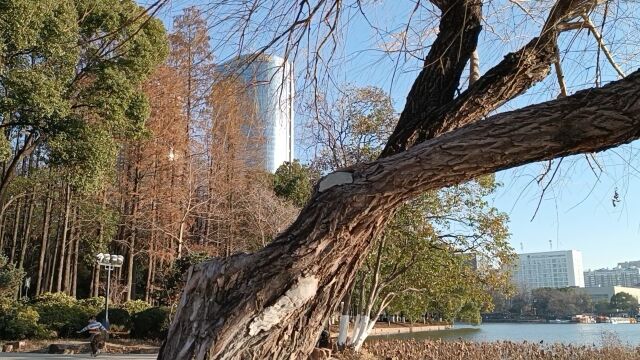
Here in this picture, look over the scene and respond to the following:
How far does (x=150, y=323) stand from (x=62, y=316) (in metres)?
2.55

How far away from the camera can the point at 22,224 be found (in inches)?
1230

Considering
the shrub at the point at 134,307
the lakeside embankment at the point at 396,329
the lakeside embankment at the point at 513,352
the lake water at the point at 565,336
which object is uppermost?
the shrub at the point at 134,307

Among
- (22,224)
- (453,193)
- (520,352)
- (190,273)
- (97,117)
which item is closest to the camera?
(190,273)

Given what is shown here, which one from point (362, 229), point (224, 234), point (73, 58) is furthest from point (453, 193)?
point (224, 234)

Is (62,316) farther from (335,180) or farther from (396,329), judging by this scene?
(396,329)

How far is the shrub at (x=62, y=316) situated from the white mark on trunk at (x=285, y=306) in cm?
1701

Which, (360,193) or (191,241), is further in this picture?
(191,241)

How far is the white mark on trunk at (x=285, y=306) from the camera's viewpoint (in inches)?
93.3

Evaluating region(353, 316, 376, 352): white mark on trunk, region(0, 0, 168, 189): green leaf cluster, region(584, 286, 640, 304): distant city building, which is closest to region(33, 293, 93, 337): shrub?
region(0, 0, 168, 189): green leaf cluster

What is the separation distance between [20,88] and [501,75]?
48.3 ft

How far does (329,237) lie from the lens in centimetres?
243

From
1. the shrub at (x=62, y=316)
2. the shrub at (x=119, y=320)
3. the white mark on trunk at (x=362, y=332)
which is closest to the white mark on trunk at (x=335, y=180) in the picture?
the white mark on trunk at (x=362, y=332)

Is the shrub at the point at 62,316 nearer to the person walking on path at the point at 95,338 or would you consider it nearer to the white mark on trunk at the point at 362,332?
the person walking on path at the point at 95,338

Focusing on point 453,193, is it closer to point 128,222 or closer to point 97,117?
point 97,117
